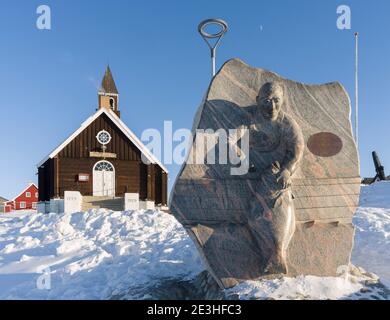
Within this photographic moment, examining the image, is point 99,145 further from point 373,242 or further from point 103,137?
point 373,242

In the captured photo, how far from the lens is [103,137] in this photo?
17797 mm

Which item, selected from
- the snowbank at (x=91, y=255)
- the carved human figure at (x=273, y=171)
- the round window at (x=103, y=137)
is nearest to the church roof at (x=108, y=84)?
the round window at (x=103, y=137)

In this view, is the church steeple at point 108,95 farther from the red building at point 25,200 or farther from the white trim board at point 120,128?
the red building at point 25,200

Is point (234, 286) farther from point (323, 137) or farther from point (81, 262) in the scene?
point (81, 262)

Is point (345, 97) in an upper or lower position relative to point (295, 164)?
upper

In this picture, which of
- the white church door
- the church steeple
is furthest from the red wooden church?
the church steeple

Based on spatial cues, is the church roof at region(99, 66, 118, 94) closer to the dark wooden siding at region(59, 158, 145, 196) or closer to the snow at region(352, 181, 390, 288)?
the dark wooden siding at region(59, 158, 145, 196)

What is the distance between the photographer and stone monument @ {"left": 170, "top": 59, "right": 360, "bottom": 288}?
4773 mm

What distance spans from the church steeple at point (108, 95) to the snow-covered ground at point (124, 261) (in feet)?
46.2

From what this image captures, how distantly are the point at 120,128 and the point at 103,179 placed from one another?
2699 mm

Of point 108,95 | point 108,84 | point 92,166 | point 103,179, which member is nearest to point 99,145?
point 92,166
